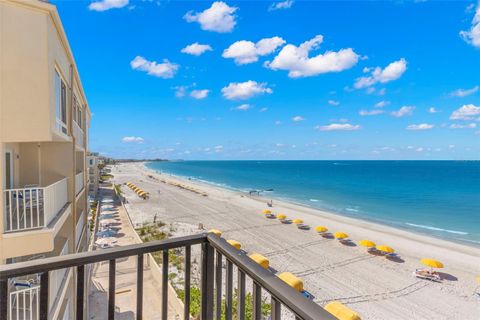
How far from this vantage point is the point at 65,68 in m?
7.39

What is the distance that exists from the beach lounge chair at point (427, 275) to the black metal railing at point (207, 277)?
49.5ft

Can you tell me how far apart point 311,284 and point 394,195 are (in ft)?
123

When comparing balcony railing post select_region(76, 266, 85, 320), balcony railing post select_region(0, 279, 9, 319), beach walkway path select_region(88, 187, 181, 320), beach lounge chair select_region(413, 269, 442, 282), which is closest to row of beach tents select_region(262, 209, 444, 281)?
beach lounge chair select_region(413, 269, 442, 282)

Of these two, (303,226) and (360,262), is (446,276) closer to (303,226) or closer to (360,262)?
(360,262)

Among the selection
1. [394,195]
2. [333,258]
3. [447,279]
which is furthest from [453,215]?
[333,258]

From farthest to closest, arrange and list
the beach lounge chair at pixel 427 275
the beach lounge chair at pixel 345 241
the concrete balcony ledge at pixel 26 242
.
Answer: the beach lounge chair at pixel 345 241 < the beach lounge chair at pixel 427 275 < the concrete balcony ledge at pixel 26 242

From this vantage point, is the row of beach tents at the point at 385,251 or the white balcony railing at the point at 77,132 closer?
the white balcony railing at the point at 77,132

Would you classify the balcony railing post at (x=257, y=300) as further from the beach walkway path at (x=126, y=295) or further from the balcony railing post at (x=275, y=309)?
the beach walkway path at (x=126, y=295)

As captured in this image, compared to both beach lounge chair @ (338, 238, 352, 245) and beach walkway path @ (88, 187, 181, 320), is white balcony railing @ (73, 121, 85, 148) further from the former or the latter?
beach lounge chair @ (338, 238, 352, 245)

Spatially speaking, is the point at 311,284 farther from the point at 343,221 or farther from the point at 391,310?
the point at 343,221

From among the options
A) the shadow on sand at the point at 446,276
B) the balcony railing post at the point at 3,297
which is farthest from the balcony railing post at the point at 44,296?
the shadow on sand at the point at 446,276

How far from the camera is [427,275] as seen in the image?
44.3ft

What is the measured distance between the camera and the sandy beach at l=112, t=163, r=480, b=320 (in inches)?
432

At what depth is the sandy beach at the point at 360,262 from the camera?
36.0ft
